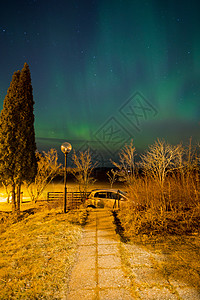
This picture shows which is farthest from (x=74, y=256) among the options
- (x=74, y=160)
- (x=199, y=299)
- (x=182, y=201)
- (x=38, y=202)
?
(x=38, y=202)

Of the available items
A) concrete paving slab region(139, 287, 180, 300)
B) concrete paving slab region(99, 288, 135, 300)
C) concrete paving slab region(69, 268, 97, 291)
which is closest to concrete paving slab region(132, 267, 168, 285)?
concrete paving slab region(139, 287, 180, 300)

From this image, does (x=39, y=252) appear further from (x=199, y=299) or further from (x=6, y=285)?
(x=199, y=299)

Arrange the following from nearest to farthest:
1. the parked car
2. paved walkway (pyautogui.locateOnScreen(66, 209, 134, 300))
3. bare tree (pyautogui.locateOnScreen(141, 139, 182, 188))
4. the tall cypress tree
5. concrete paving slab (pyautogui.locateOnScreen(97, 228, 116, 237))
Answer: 1. paved walkway (pyautogui.locateOnScreen(66, 209, 134, 300))
2. concrete paving slab (pyautogui.locateOnScreen(97, 228, 116, 237))
3. the parked car
4. the tall cypress tree
5. bare tree (pyautogui.locateOnScreen(141, 139, 182, 188))

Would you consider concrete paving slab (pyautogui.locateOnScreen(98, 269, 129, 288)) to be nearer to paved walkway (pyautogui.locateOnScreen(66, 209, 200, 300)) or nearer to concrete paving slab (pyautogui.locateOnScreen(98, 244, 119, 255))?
paved walkway (pyautogui.locateOnScreen(66, 209, 200, 300))

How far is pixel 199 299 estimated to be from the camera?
Result: 2021 millimetres

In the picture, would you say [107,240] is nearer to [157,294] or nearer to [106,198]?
[157,294]

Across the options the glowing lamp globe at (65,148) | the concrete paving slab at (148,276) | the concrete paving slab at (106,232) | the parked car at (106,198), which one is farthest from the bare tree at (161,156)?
the concrete paving slab at (148,276)

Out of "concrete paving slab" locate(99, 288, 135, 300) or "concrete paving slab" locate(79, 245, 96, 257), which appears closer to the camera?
"concrete paving slab" locate(99, 288, 135, 300)

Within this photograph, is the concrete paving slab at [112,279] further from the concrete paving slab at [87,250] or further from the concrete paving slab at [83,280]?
the concrete paving slab at [87,250]

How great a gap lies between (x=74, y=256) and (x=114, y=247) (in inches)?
29.6

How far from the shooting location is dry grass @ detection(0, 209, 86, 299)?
2277 millimetres

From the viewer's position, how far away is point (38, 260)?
9.84 ft

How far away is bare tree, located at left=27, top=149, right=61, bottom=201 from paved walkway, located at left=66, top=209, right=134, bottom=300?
9.74 meters

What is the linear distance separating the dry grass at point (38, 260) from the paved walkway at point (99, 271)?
16 centimetres
